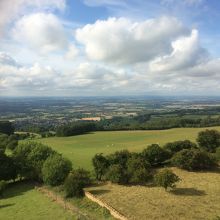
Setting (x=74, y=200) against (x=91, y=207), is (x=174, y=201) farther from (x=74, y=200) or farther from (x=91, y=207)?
(x=74, y=200)

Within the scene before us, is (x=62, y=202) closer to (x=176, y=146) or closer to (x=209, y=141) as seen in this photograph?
(x=176, y=146)

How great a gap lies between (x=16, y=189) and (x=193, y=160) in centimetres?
3004

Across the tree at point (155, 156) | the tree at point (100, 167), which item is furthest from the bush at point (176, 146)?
the tree at point (100, 167)

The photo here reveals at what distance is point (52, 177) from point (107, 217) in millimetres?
19245

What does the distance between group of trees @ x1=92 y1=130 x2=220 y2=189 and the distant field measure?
1640cm

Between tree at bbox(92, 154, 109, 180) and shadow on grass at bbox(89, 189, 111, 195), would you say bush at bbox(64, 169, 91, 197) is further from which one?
tree at bbox(92, 154, 109, 180)

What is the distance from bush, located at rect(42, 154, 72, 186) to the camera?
173 ft

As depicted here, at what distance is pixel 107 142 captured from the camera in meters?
98.9

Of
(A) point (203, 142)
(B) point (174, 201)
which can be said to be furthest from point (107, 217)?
(A) point (203, 142)

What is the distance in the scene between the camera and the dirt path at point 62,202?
125ft

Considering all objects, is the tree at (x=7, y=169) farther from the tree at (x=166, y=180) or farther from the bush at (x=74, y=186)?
the tree at (x=166, y=180)

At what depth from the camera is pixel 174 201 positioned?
39.3 meters

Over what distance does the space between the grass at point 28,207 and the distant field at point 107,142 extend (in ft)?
75.0

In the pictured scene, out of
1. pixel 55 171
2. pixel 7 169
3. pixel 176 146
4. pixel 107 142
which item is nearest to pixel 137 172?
pixel 55 171
